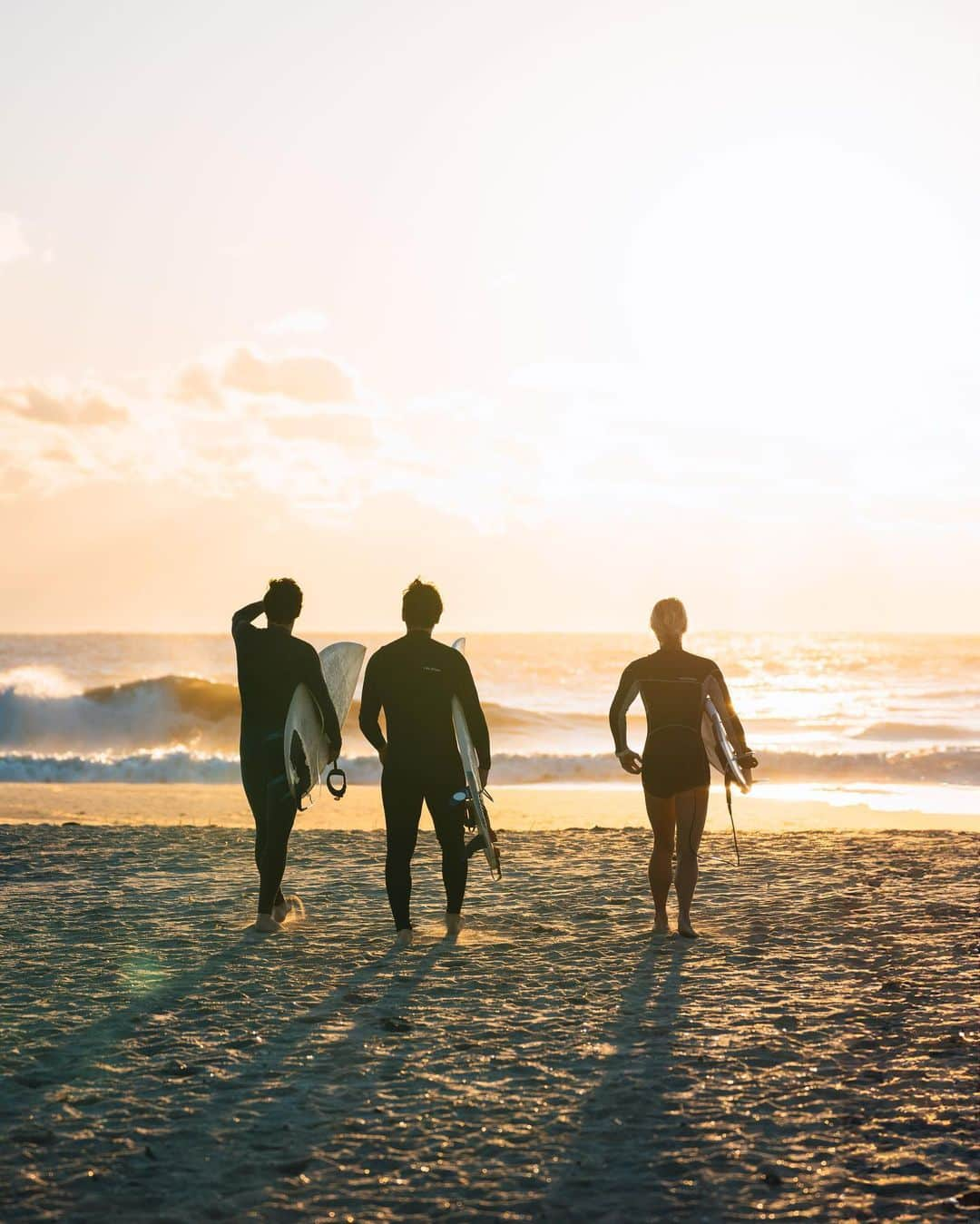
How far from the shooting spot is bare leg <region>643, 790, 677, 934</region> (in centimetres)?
697

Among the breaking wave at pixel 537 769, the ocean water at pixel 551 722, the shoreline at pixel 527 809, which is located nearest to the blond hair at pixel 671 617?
the shoreline at pixel 527 809

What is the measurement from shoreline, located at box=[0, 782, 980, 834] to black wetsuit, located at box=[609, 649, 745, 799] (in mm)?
5860

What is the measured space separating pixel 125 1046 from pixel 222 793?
13.1m

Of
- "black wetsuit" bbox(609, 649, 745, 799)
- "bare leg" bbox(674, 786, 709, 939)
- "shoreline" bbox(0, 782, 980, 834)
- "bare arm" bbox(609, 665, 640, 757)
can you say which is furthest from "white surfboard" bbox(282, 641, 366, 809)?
"shoreline" bbox(0, 782, 980, 834)

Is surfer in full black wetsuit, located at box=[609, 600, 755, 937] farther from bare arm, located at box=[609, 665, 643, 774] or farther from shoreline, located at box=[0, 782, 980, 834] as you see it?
shoreline, located at box=[0, 782, 980, 834]

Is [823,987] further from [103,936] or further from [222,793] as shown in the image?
→ [222,793]

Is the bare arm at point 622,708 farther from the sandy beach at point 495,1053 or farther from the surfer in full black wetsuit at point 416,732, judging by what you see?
the sandy beach at point 495,1053

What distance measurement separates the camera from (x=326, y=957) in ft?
22.1

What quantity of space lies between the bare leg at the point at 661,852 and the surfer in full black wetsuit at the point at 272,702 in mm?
1702

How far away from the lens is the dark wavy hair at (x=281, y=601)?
7.21 m

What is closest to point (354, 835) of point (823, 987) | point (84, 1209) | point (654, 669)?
point (654, 669)

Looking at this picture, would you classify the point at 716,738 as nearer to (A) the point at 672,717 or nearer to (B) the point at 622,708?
(A) the point at 672,717

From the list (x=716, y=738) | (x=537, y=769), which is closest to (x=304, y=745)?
(x=716, y=738)

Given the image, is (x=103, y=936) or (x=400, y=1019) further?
(x=103, y=936)
